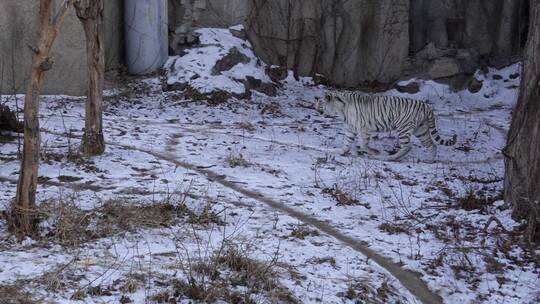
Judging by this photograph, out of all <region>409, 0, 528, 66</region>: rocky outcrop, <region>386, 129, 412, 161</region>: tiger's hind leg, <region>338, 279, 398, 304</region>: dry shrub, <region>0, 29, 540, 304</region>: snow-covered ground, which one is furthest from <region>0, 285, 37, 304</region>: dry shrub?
<region>409, 0, 528, 66</region>: rocky outcrop

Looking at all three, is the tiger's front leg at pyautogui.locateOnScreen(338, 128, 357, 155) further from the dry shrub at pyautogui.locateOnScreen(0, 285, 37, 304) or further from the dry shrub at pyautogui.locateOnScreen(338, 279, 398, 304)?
the dry shrub at pyautogui.locateOnScreen(0, 285, 37, 304)

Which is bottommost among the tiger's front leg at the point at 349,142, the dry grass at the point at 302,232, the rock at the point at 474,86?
the dry grass at the point at 302,232

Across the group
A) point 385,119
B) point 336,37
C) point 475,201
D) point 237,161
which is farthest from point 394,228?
point 336,37

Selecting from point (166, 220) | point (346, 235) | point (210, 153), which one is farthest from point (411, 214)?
point (210, 153)

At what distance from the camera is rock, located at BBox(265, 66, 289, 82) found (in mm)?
16016

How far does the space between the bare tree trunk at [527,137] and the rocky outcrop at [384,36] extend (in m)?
9.47

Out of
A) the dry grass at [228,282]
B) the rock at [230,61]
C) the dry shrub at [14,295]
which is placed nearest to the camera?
the dry shrub at [14,295]

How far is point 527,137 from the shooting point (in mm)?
6867

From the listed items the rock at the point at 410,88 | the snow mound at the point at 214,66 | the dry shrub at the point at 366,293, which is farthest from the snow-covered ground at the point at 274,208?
the rock at the point at 410,88

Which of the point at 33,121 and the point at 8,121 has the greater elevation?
the point at 33,121

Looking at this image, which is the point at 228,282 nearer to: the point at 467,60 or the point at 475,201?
the point at 475,201

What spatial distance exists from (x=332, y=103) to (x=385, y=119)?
868 mm

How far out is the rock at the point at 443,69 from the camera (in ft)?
53.3

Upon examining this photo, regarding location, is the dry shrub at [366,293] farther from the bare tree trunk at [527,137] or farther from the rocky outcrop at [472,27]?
the rocky outcrop at [472,27]
